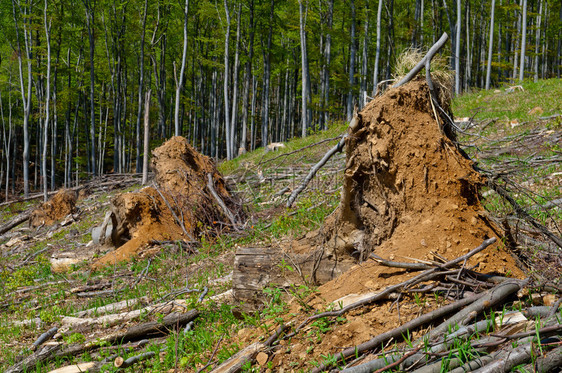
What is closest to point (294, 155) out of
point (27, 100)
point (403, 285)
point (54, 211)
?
point (54, 211)

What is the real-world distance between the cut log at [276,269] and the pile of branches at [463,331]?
104 cm

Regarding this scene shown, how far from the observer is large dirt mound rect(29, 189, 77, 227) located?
1511cm

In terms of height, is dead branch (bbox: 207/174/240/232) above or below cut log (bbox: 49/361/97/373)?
above

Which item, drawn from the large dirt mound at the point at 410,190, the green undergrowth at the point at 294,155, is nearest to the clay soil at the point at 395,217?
the large dirt mound at the point at 410,190

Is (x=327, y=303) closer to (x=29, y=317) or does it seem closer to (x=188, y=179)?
(x=29, y=317)

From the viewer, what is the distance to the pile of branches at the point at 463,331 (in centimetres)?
191

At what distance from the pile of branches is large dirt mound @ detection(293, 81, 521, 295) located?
0.25 meters

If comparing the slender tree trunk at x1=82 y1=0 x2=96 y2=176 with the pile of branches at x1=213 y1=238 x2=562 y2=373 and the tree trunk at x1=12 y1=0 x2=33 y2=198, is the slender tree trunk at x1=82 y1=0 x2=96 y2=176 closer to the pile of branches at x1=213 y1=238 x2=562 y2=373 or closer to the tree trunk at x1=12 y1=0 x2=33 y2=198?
the tree trunk at x1=12 y1=0 x2=33 y2=198

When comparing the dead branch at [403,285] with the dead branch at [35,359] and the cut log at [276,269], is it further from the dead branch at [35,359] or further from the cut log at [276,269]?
the dead branch at [35,359]

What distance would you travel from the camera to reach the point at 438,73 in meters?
3.49

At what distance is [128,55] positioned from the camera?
104 feet

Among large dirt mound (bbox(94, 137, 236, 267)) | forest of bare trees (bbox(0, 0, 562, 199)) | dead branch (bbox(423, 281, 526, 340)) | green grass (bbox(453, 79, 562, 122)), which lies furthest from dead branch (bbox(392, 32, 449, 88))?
forest of bare trees (bbox(0, 0, 562, 199))

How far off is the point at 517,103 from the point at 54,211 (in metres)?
18.0

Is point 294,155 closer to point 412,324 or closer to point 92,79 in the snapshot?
point 412,324
